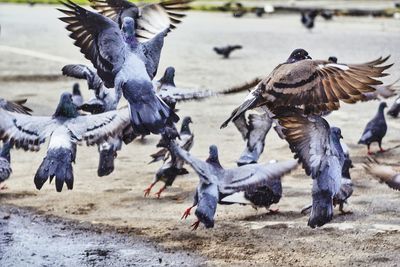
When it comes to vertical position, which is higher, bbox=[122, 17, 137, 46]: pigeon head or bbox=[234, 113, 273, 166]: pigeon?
bbox=[122, 17, 137, 46]: pigeon head

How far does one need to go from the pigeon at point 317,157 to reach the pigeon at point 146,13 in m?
2.43

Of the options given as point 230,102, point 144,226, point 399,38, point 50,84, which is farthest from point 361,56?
point 144,226

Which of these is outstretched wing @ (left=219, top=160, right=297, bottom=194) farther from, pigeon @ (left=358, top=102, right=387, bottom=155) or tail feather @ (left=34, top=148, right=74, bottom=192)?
pigeon @ (left=358, top=102, right=387, bottom=155)

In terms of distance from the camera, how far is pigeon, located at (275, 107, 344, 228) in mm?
6926

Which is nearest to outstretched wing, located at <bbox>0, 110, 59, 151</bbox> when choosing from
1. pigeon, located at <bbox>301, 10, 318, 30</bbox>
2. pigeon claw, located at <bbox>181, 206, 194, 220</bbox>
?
pigeon claw, located at <bbox>181, 206, 194, 220</bbox>

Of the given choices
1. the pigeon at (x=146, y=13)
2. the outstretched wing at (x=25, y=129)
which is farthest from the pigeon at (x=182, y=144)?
the outstretched wing at (x=25, y=129)

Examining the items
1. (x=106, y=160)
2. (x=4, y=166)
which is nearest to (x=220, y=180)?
(x=106, y=160)

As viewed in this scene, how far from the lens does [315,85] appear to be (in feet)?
22.1

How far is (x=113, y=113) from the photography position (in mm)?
7750

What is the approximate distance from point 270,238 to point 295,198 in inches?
50.3

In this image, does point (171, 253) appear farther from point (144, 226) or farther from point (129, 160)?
point (129, 160)

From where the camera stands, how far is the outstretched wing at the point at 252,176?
7.22 m

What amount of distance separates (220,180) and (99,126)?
1.05 meters

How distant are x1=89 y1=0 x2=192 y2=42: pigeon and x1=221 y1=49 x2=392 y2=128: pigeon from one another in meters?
2.29
